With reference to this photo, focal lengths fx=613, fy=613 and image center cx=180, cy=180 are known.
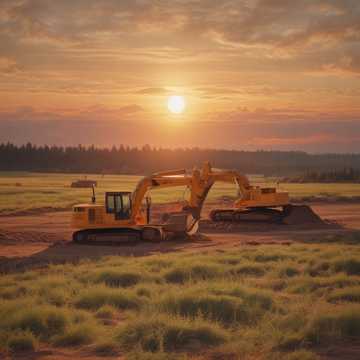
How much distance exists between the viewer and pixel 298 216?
1366 inches

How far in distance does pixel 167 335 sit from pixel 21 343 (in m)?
2.70

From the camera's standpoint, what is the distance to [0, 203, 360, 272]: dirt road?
77.3 ft

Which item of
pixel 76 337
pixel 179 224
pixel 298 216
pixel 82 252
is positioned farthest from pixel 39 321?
pixel 298 216

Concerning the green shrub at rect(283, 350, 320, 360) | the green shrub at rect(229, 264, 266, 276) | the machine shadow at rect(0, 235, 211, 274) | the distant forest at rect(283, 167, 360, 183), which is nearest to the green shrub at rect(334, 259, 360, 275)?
the green shrub at rect(229, 264, 266, 276)

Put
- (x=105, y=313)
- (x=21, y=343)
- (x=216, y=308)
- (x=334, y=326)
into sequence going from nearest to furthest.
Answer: (x=21, y=343) < (x=334, y=326) < (x=216, y=308) < (x=105, y=313)

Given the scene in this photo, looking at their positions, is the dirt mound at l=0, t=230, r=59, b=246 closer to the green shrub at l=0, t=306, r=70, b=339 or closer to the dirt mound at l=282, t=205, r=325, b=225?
the dirt mound at l=282, t=205, r=325, b=225

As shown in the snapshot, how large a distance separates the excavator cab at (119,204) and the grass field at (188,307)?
504cm

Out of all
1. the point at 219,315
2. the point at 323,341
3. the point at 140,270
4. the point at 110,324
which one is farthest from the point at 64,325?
the point at 140,270

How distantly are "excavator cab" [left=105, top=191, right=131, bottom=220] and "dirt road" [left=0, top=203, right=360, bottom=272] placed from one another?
1.37 metres

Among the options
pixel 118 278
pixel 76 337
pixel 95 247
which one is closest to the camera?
pixel 76 337

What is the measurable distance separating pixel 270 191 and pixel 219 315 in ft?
68.6

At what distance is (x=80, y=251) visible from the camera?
81.6ft

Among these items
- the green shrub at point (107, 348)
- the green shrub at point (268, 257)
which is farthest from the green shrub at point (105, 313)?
the green shrub at point (268, 257)

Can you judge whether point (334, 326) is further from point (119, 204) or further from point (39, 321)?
point (119, 204)
